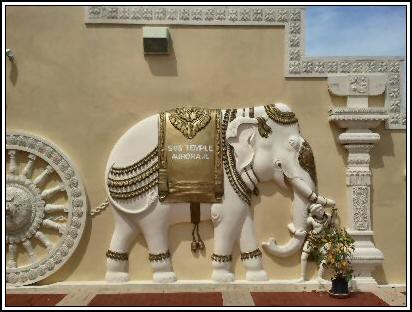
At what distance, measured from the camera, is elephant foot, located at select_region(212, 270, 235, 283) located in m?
5.02

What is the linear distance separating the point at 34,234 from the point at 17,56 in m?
A: 1.89

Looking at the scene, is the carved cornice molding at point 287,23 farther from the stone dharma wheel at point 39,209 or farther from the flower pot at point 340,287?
the flower pot at point 340,287

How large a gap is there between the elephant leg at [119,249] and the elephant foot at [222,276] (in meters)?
0.90

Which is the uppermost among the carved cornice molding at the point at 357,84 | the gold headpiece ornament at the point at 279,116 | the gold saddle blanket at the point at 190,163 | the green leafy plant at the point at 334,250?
the carved cornice molding at the point at 357,84

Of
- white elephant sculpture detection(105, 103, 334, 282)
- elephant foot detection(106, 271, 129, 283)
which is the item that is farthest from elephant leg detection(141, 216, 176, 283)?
elephant foot detection(106, 271, 129, 283)

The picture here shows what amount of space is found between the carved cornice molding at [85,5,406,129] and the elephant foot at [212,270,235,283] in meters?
2.17

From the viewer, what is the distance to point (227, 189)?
5012mm

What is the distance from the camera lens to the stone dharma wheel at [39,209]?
201 inches

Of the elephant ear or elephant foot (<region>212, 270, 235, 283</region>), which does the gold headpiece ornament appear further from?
elephant foot (<region>212, 270, 235, 283</region>)

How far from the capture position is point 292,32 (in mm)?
5285

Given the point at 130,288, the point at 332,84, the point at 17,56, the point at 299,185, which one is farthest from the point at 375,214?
the point at 17,56

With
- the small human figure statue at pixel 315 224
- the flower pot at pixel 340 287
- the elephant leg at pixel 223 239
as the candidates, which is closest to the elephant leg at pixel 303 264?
the small human figure statue at pixel 315 224

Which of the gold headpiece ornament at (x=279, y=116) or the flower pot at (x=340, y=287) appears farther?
the gold headpiece ornament at (x=279, y=116)

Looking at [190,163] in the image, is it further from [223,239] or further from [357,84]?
[357,84]
